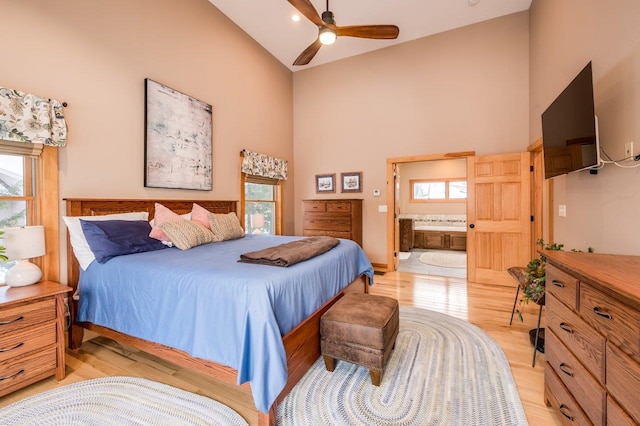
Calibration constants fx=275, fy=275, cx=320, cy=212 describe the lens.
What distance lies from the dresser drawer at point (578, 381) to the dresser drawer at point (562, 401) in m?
0.03

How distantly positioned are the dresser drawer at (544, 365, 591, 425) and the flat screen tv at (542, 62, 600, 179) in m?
1.39

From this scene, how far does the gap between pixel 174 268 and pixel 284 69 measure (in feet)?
16.2

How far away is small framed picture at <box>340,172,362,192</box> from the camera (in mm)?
5230

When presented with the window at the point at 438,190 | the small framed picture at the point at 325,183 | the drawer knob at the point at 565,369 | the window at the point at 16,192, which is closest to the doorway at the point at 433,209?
the window at the point at 438,190

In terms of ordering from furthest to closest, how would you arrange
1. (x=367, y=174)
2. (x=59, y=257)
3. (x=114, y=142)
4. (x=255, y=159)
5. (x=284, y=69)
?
(x=284, y=69), (x=367, y=174), (x=255, y=159), (x=114, y=142), (x=59, y=257)

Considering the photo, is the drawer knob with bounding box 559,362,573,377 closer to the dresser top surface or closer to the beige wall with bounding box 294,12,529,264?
the dresser top surface

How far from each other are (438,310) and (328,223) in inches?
92.4

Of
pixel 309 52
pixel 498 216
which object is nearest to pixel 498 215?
pixel 498 216

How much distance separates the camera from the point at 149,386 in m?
1.88

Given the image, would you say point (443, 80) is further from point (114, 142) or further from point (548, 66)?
point (114, 142)

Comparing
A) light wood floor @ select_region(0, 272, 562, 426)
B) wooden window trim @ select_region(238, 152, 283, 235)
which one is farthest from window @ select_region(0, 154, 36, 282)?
wooden window trim @ select_region(238, 152, 283, 235)

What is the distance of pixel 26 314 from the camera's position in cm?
179

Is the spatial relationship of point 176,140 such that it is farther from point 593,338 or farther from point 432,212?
point 432,212

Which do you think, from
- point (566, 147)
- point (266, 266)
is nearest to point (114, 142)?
point (266, 266)
